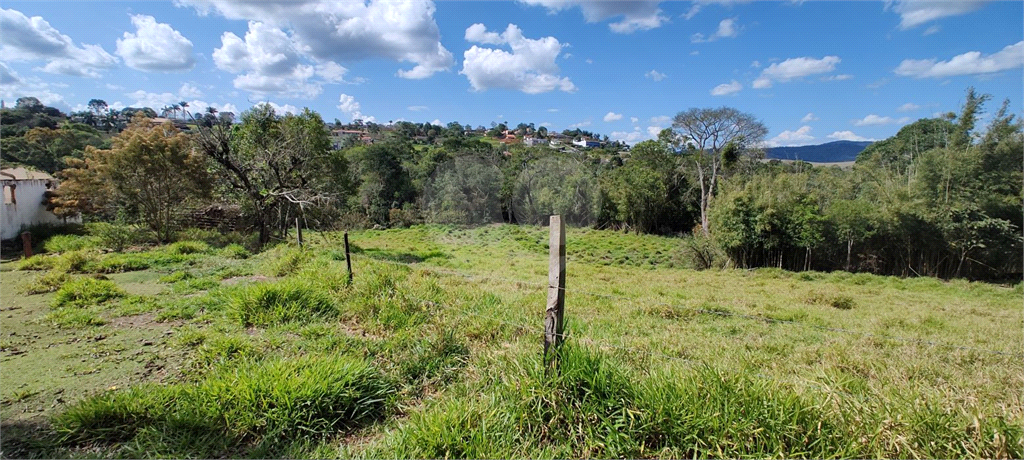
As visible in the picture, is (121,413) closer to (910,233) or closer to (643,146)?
(910,233)

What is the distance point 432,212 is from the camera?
23547 millimetres

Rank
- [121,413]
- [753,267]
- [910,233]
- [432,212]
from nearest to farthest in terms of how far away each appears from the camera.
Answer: [121,413] < [910,233] < [753,267] < [432,212]

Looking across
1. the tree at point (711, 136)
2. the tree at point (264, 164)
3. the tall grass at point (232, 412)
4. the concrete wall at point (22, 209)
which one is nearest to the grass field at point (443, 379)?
the tall grass at point (232, 412)

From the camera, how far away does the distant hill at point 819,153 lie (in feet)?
82.5

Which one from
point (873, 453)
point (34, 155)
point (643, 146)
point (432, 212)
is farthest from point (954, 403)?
point (34, 155)

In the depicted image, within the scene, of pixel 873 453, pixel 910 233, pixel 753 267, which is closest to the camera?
pixel 873 453

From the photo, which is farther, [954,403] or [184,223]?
[184,223]

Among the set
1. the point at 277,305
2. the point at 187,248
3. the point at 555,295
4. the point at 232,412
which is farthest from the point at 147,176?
the point at 555,295

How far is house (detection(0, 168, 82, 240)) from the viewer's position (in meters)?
10.2

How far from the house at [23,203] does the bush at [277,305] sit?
1091 centimetres

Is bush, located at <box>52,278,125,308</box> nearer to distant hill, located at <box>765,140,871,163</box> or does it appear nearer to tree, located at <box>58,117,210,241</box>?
tree, located at <box>58,117,210,241</box>

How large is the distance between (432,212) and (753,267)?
16261mm

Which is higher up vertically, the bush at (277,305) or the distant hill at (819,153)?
the distant hill at (819,153)

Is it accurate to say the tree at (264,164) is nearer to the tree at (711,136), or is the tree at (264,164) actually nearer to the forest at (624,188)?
the forest at (624,188)
